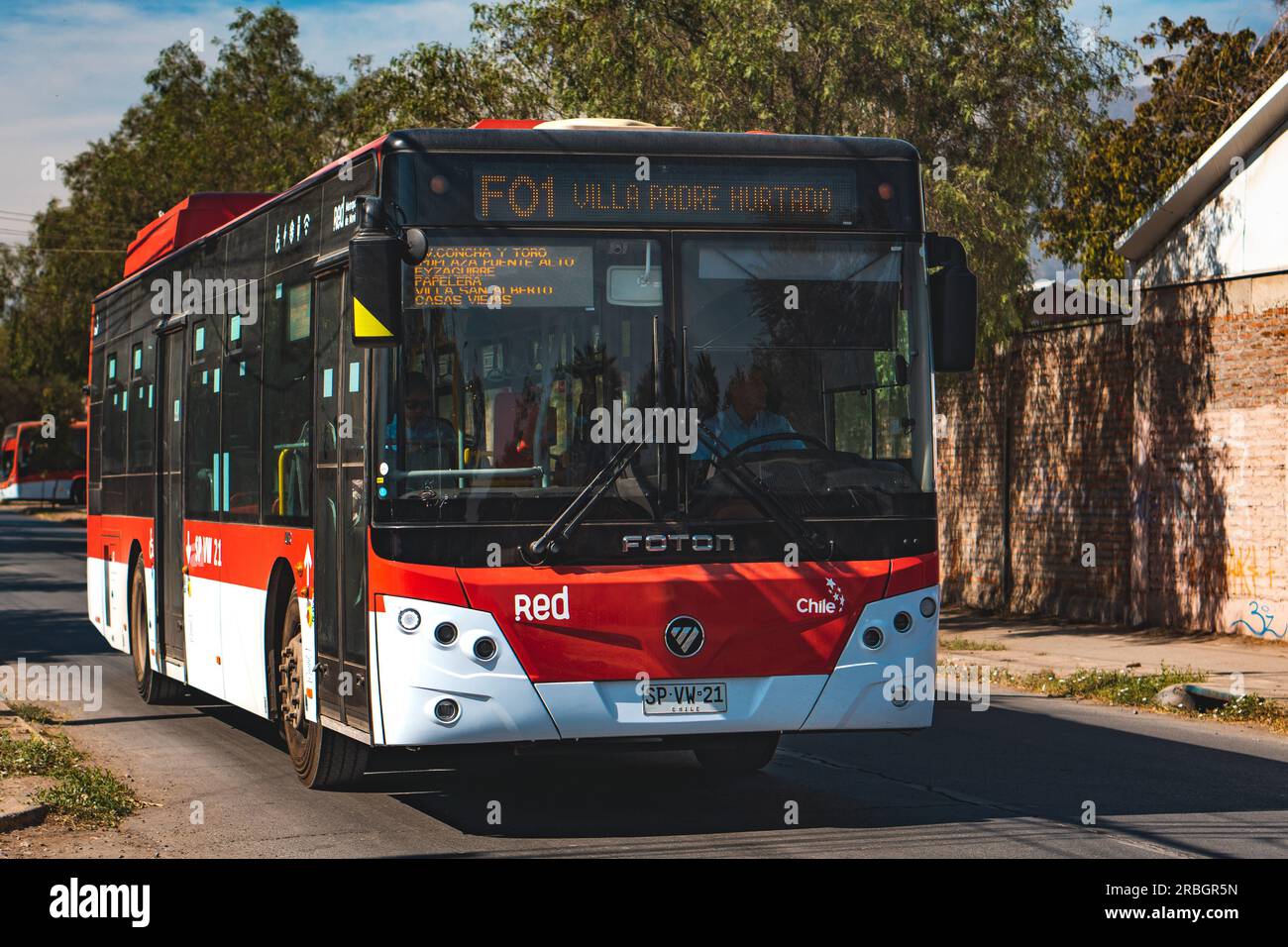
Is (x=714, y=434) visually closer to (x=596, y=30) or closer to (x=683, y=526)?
(x=683, y=526)

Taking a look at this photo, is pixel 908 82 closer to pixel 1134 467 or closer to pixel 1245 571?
pixel 1134 467

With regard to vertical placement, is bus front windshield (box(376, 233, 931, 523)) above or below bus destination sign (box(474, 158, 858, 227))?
below

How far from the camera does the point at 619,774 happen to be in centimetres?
1103

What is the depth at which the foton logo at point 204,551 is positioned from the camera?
39.6 ft

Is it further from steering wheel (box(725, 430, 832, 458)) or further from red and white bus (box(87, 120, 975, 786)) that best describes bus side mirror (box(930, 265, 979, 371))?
steering wheel (box(725, 430, 832, 458))

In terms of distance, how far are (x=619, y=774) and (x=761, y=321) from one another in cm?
346

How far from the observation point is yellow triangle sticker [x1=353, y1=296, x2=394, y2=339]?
8.30 meters

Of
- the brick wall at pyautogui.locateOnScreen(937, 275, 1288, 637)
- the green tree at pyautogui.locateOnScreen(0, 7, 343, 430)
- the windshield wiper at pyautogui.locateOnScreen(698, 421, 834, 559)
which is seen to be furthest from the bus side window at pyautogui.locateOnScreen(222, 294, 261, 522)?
the green tree at pyautogui.locateOnScreen(0, 7, 343, 430)

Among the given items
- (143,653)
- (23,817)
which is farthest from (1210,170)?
(23,817)

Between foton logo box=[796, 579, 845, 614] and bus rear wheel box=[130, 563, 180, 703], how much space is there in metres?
7.78

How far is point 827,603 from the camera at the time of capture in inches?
345

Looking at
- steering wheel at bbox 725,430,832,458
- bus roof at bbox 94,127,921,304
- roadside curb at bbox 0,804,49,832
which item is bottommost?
roadside curb at bbox 0,804,49,832
